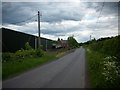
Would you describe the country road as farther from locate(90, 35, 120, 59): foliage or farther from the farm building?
the farm building

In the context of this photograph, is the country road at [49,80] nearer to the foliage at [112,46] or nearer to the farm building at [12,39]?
the foliage at [112,46]

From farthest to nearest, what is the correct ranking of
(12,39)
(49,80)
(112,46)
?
1. (12,39)
2. (112,46)
3. (49,80)

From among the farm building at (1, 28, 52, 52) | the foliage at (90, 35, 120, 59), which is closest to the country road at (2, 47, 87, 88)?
the foliage at (90, 35, 120, 59)

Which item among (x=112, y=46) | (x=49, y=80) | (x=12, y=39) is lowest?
(x=49, y=80)

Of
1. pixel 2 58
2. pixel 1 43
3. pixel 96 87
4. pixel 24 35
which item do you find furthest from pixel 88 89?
pixel 24 35

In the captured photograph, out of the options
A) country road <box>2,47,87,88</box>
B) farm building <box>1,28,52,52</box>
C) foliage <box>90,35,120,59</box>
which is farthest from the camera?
farm building <box>1,28,52,52</box>

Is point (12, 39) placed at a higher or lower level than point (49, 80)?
higher

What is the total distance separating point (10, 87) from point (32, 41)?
3544cm

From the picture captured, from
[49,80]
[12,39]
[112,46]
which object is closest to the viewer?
[49,80]

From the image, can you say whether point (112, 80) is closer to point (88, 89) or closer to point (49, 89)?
point (88, 89)

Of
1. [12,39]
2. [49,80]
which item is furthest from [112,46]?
[12,39]

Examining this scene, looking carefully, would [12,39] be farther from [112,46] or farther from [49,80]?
[49,80]

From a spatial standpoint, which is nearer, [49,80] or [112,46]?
[49,80]

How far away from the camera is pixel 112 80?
7285 millimetres
